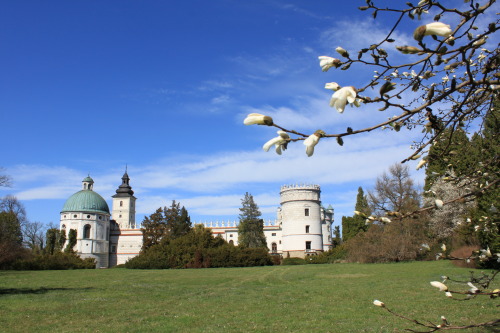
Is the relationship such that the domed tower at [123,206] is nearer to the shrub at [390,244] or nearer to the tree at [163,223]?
the tree at [163,223]

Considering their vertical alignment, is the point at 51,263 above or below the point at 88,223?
below

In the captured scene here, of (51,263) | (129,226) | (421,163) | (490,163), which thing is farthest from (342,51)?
(129,226)

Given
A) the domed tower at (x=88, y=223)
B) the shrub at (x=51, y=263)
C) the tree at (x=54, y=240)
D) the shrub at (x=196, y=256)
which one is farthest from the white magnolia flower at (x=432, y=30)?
the domed tower at (x=88, y=223)

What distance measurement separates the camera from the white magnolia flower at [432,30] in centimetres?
168

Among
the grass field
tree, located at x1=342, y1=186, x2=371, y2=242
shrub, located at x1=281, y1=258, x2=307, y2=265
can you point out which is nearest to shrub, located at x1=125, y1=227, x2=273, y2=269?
shrub, located at x1=281, y1=258, x2=307, y2=265

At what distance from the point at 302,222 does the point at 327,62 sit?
49462 mm

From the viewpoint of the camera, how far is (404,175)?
41.1 metres

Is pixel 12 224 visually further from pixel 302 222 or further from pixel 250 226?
pixel 302 222

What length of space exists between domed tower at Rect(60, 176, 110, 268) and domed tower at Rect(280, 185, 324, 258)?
2745cm

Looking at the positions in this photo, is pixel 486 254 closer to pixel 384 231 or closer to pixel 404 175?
pixel 384 231

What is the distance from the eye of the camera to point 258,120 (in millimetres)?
1922

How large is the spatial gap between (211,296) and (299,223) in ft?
131

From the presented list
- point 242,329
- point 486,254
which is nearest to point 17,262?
point 242,329

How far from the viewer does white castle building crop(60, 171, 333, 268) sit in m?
50.8
